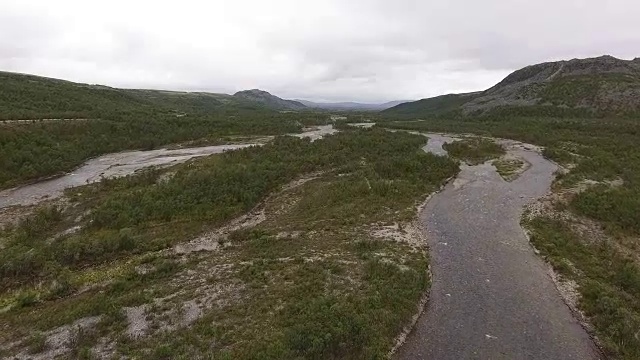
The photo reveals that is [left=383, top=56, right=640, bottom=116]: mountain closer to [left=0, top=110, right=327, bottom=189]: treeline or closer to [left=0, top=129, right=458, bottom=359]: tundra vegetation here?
[left=0, top=110, right=327, bottom=189]: treeline

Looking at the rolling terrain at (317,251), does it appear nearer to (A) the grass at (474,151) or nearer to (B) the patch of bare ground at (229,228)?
(B) the patch of bare ground at (229,228)

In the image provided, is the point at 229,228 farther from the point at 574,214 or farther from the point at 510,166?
the point at 510,166

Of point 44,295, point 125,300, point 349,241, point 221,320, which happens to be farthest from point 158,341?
point 349,241

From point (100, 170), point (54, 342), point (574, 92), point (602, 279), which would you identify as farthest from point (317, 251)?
point (574, 92)

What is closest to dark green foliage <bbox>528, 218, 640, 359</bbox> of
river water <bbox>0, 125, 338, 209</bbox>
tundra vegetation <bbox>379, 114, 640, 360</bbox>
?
tundra vegetation <bbox>379, 114, 640, 360</bbox>

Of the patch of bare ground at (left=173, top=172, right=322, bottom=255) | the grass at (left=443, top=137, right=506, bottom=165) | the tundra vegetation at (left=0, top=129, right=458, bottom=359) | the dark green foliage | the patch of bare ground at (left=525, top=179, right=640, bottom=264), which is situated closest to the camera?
the tundra vegetation at (left=0, top=129, right=458, bottom=359)

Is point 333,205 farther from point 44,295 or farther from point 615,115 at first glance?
point 615,115
